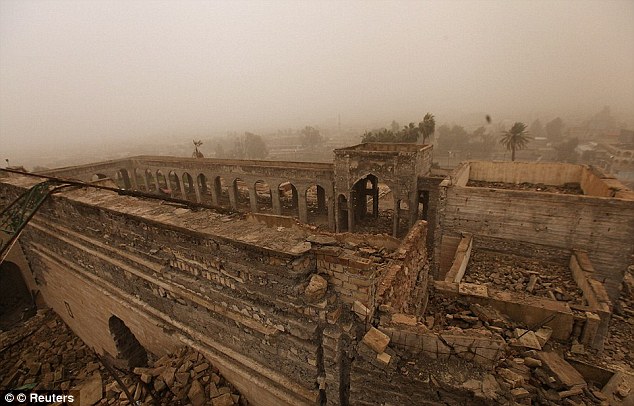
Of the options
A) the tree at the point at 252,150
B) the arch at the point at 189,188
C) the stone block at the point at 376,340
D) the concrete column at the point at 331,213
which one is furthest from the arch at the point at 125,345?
the tree at the point at 252,150

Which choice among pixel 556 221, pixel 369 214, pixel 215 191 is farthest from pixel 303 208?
pixel 556 221

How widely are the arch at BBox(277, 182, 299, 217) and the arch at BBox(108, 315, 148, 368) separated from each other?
12.3m

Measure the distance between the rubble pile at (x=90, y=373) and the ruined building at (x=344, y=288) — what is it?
0.29 metres

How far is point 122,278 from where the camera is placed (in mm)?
6746

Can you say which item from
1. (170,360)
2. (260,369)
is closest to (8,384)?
(170,360)

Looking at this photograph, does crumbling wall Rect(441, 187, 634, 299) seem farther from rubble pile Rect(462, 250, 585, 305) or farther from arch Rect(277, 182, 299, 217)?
arch Rect(277, 182, 299, 217)

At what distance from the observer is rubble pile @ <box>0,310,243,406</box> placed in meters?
5.21

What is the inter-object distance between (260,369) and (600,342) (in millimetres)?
7194

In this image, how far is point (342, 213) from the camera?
16922 mm

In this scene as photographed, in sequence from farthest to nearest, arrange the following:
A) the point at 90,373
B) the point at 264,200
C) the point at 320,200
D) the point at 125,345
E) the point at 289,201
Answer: the point at 264,200
the point at 289,201
the point at 320,200
the point at 125,345
the point at 90,373

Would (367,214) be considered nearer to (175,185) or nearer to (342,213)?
(342,213)

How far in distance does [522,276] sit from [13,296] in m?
18.5

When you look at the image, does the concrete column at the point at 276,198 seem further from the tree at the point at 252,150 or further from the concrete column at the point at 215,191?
the tree at the point at 252,150

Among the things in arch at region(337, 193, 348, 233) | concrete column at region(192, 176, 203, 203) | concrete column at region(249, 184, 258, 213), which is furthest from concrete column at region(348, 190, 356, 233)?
concrete column at region(192, 176, 203, 203)
